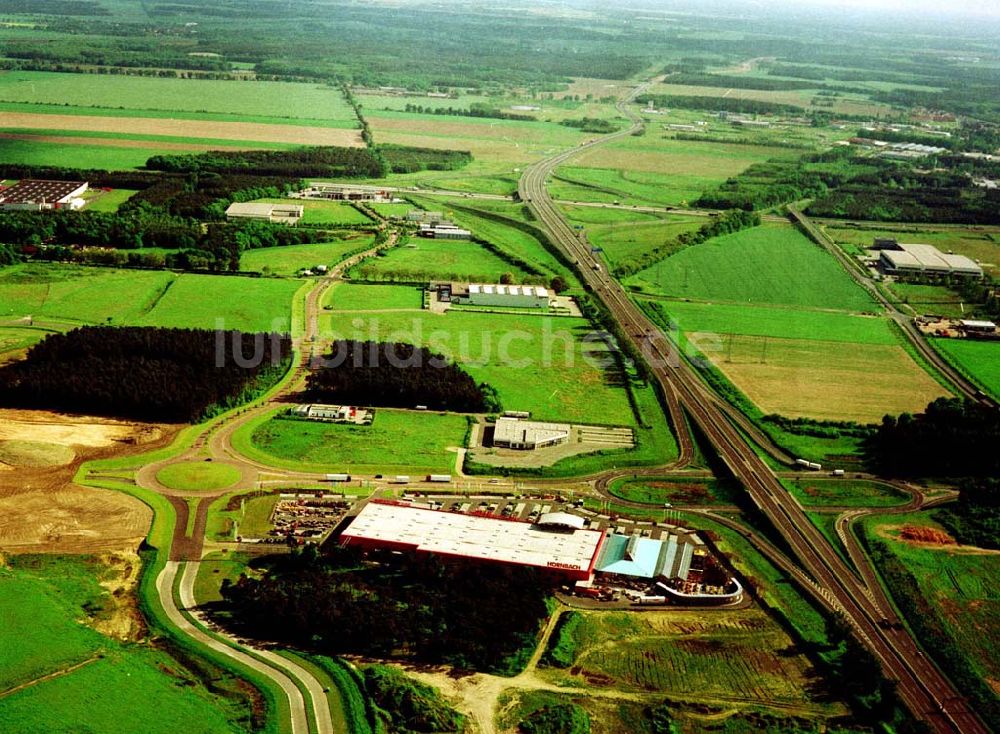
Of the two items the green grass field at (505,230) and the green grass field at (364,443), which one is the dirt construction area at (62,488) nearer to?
the green grass field at (364,443)

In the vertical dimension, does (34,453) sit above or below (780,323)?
below

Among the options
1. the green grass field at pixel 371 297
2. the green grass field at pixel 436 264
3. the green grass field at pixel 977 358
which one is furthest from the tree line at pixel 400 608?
the green grass field at pixel 436 264

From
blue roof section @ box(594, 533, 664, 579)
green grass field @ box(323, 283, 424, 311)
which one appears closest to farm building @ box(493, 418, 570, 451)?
blue roof section @ box(594, 533, 664, 579)

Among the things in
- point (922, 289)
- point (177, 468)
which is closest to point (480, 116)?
point (922, 289)

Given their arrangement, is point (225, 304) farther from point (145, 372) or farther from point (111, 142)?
point (111, 142)

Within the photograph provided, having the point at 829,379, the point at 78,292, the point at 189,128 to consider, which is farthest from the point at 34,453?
the point at 189,128

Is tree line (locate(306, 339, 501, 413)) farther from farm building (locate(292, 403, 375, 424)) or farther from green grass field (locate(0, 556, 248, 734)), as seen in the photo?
green grass field (locate(0, 556, 248, 734))
